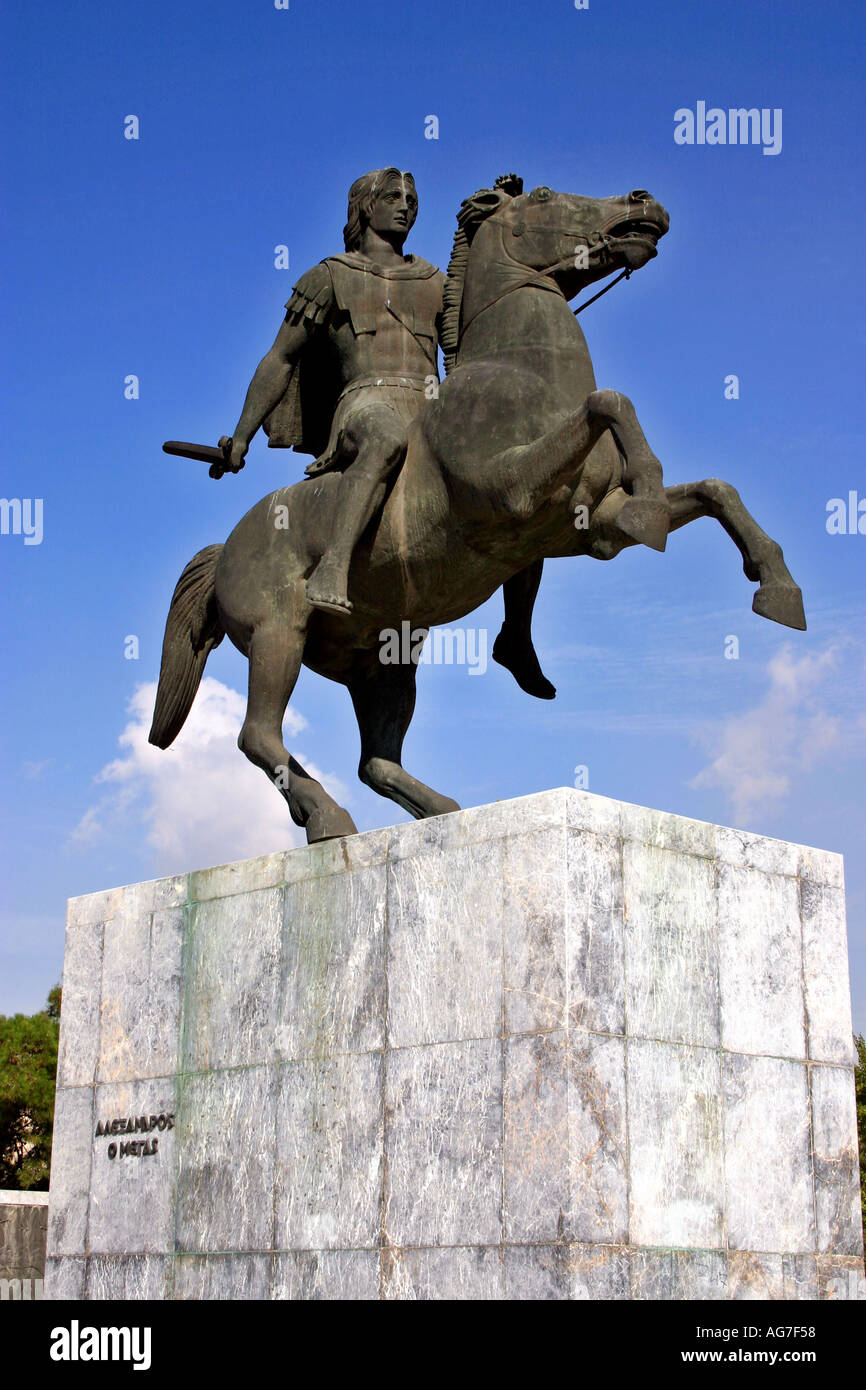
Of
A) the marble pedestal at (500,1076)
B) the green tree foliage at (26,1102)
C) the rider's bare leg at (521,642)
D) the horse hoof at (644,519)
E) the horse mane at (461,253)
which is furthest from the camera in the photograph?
the green tree foliage at (26,1102)

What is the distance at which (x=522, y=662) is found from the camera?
29.6ft

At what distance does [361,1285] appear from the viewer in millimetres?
6770

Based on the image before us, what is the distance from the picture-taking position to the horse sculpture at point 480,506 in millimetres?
7570

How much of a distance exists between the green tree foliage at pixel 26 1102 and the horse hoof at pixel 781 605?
67.5 feet

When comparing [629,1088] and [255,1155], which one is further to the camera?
[255,1155]

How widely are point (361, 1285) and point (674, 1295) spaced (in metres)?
1.34

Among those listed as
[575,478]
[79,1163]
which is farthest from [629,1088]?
[79,1163]

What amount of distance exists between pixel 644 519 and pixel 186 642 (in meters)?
3.40

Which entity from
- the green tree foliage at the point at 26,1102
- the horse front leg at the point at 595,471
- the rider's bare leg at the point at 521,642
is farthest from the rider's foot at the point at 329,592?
the green tree foliage at the point at 26,1102

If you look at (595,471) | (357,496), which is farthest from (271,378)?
(595,471)

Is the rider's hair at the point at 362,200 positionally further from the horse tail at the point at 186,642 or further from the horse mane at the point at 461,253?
the horse tail at the point at 186,642

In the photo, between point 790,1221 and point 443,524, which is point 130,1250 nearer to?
point 790,1221

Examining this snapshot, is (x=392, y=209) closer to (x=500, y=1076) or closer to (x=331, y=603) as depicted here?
(x=331, y=603)

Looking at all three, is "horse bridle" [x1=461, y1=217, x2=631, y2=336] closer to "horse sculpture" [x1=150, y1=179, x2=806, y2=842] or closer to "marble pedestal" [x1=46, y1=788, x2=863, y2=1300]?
"horse sculpture" [x1=150, y1=179, x2=806, y2=842]
